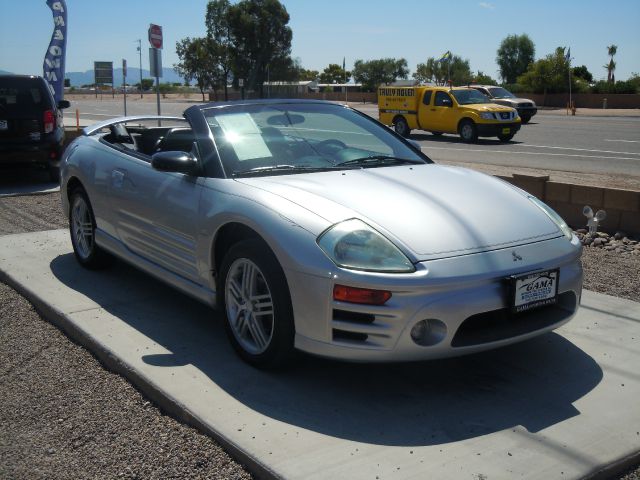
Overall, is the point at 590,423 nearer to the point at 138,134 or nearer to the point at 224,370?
the point at 224,370

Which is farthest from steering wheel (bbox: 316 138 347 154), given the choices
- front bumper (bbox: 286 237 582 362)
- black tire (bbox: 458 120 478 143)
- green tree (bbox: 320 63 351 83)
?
green tree (bbox: 320 63 351 83)

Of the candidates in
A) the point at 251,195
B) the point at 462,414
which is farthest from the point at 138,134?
the point at 462,414

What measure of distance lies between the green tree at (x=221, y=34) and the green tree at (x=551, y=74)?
86.2ft

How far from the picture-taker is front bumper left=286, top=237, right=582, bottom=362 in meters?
3.27

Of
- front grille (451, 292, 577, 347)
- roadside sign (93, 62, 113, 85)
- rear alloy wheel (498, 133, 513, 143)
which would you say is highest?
roadside sign (93, 62, 113, 85)

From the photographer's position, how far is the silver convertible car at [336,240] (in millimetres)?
3336

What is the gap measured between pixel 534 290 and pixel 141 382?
6.65 ft

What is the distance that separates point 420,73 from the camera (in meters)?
81.4

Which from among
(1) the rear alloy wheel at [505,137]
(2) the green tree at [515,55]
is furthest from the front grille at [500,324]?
(2) the green tree at [515,55]

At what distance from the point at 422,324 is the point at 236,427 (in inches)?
37.6

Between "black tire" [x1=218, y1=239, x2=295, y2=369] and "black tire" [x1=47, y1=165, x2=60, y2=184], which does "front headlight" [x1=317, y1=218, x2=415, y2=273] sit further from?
"black tire" [x1=47, y1=165, x2=60, y2=184]

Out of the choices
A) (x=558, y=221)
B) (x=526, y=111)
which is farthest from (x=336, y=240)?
(x=526, y=111)

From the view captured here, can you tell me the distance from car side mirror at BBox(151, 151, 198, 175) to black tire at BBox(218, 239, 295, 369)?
668 millimetres

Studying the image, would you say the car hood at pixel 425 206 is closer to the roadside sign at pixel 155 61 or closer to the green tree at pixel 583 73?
the roadside sign at pixel 155 61
